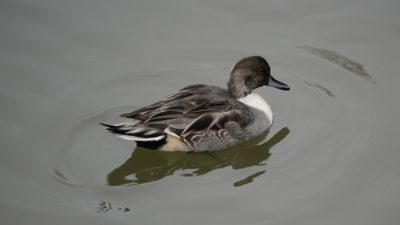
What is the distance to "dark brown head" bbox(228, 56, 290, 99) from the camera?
9242 mm

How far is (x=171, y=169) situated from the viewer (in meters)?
8.59

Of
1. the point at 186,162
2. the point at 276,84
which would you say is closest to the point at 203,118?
the point at 186,162

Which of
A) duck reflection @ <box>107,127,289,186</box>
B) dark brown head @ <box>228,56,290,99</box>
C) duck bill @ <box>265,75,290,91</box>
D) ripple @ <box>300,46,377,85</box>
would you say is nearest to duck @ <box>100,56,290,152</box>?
dark brown head @ <box>228,56,290,99</box>

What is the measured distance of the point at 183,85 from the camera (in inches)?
398

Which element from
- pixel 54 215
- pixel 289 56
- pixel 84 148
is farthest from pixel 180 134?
pixel 289 56

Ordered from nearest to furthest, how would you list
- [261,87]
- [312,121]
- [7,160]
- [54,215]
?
[54,215]
[7,160]
[312,121]
[261,87]

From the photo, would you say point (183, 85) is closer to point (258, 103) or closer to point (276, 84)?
point (258, 103)

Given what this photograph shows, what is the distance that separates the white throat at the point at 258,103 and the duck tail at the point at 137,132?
4.64ft

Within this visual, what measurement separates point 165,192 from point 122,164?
81 cm

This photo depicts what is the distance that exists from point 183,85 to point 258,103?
52.4 inches

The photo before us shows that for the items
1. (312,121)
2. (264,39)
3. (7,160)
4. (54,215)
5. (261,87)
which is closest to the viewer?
(54,215)

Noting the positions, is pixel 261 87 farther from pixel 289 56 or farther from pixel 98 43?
pixel 98 43

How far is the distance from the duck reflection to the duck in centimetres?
11

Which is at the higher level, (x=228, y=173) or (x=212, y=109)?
(x=212, y=109)
